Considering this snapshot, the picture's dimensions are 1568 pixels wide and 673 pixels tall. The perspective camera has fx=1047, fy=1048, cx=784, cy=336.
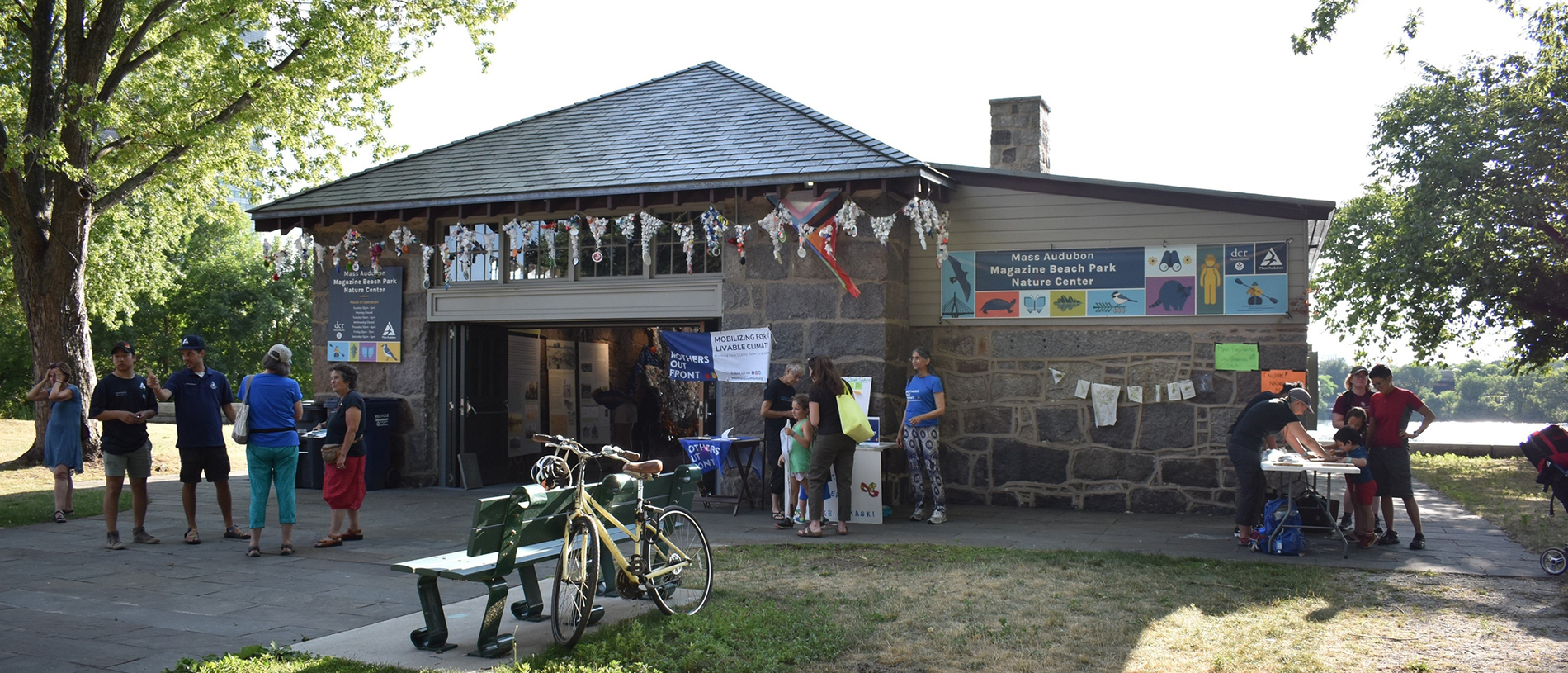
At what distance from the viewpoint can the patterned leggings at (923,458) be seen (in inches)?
377

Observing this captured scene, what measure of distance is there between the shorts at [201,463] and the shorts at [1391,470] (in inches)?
366

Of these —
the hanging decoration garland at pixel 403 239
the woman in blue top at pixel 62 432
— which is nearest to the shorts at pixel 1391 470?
the hanging decoration garland at pixel 403 239

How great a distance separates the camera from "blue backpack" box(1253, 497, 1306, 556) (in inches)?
308

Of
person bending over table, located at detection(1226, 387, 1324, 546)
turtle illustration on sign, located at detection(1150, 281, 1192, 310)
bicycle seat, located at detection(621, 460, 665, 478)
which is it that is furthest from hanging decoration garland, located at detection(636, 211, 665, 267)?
person bending over table, located at detection(1226, 387, 1324, 546)

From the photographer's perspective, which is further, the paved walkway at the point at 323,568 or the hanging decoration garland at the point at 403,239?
the hanging decoration garland at the point at 403,239

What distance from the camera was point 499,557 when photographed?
16.2ft

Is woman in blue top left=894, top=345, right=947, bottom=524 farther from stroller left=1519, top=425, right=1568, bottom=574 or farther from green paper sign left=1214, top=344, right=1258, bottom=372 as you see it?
stroller left=1519, top=425, right=1568, bottom=574

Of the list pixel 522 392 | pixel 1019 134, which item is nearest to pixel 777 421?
pixel 522 392

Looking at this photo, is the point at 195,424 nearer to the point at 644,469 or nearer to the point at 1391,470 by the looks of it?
the point at 644,469

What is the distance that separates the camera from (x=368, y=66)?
1538cm

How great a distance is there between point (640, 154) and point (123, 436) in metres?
5.82

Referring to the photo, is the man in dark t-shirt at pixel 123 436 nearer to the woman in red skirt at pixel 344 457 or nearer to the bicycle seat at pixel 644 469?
the woman in red skirt at pixel 344 457

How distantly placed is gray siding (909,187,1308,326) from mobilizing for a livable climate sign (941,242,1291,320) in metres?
0.07

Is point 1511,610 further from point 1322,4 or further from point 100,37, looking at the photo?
point 100,37
